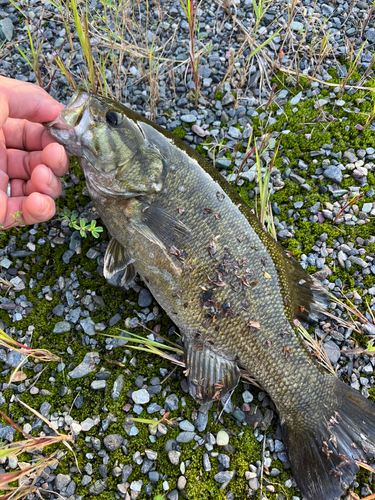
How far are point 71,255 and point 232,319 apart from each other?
5.47 ft

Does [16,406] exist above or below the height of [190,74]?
below

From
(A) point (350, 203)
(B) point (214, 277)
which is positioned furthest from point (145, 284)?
(A) point (350, 203)

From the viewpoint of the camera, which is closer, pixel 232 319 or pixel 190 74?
pixel 232 319

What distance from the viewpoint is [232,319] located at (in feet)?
9.77

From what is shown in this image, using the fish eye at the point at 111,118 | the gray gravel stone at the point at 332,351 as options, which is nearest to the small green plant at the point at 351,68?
the fish eye at the point at 111,118

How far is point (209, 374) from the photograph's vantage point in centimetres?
312

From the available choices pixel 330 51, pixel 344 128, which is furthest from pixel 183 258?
pixel 330 51

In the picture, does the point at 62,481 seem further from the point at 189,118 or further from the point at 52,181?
the point at 189,118

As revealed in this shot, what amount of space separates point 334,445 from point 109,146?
9.19ft

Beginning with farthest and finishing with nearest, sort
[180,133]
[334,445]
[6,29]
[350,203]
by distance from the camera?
[6,29] < [180,133] < [350,203] < [334,445]

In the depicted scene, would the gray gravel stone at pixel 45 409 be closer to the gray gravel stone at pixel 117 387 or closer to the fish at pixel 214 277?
the gray gravel stone at pixel 117 387

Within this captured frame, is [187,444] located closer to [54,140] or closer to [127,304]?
[127,304]

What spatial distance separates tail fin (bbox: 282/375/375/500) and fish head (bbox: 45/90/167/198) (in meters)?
2.14

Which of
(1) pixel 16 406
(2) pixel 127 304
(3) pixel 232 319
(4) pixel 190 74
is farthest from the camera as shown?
(4) pixel 190 74
